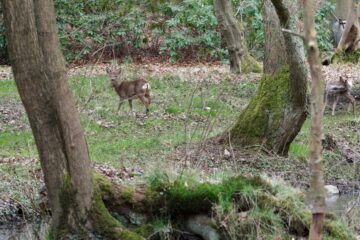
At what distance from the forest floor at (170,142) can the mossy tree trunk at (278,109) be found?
0.87 ft

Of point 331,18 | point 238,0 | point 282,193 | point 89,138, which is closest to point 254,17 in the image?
point 238,0

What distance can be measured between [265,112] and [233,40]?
1161cm

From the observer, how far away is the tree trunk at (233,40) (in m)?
23.6

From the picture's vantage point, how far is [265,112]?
499 inches

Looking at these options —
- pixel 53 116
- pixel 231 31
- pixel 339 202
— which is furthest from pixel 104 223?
pixel 231 31

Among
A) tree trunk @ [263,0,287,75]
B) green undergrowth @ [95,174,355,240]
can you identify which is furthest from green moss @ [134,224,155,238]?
tree trunk @ [263,0,287,75]

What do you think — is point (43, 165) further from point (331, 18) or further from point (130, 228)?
point (331, 18)

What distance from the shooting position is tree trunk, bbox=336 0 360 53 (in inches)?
938

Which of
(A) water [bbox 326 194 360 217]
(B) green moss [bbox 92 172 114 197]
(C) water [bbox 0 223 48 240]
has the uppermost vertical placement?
(B) green moss [bbox 92 172 114 197]

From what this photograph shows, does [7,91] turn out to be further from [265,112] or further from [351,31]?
[351,31]

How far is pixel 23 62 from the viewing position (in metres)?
6.37

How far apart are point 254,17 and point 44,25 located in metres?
21.8

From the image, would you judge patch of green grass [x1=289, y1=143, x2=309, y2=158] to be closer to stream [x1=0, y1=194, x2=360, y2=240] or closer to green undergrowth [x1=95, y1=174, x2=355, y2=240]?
stream [x1=0, y1=194, x2=360, y2=240]

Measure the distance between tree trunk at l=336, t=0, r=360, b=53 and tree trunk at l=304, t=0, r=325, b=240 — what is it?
2008cm
